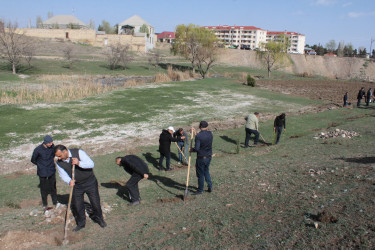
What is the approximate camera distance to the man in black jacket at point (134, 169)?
7.67 meters

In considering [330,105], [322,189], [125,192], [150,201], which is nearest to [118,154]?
[125,192]

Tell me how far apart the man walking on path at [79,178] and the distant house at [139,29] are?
76.3 meters

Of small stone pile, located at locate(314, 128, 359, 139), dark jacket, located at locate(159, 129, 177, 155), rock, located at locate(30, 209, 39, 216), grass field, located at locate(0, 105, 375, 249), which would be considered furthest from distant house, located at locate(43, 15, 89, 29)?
rock, located at locate(30, 209, 39, 216)

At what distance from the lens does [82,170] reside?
648 cm

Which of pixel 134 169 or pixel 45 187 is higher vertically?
pixel 134 169

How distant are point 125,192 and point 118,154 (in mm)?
4741

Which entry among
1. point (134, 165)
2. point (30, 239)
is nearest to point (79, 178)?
point (30, 239)

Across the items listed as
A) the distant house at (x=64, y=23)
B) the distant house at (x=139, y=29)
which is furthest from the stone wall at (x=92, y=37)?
the distant house at (x=64, y=23)

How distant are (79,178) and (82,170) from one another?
0.17m

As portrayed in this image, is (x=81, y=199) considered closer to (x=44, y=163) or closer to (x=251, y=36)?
(x=44, y=163)

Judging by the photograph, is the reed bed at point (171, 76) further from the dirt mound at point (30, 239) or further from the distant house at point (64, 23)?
the distant house at point (64, 23)

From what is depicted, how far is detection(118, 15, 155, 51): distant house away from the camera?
84.6 meters

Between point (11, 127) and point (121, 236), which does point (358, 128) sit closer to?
point (121, 236)

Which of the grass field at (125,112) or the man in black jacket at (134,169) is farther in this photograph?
the grass field at (125,112)
